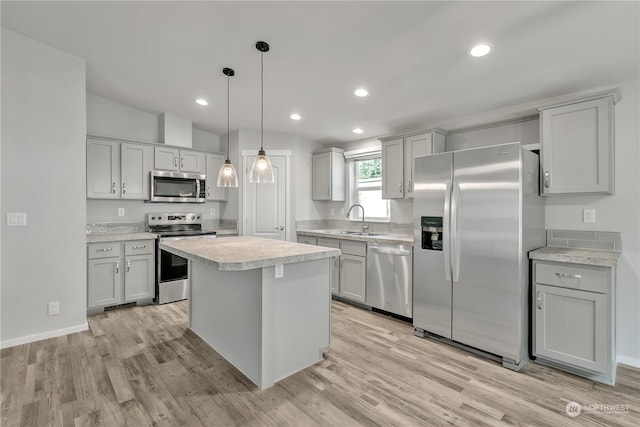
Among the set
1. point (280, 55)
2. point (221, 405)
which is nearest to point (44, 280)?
point (221, 405)

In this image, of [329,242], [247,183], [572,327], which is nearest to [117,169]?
[247,183]

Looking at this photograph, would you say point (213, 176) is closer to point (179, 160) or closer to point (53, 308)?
point (179, 160)

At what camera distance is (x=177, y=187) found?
444 centimetres

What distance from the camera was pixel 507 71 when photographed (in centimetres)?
250

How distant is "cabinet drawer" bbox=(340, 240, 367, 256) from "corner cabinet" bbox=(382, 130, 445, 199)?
2.43ft

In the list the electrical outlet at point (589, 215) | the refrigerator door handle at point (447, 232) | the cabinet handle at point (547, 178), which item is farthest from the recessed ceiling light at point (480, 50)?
the electrical outlet at point (589, 215)

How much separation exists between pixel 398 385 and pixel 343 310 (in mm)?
1637

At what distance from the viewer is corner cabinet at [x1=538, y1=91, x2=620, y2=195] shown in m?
2.43

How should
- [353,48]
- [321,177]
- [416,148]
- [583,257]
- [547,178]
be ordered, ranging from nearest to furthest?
[583,257], [353,48], [547,178], [416,148], [321,177]

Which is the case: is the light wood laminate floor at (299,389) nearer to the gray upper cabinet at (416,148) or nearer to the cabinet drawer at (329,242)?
the cabinet drawer at (329,242)

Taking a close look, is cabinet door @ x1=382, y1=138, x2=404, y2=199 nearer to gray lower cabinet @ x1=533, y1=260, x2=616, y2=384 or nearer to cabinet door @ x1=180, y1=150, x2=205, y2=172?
gray lower cabinet @ x1=533, y1=260, x2=616, y2=384

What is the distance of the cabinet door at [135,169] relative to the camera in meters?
4.03

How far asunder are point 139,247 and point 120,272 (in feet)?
1.15

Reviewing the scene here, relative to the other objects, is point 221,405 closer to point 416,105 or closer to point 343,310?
point 343,310
